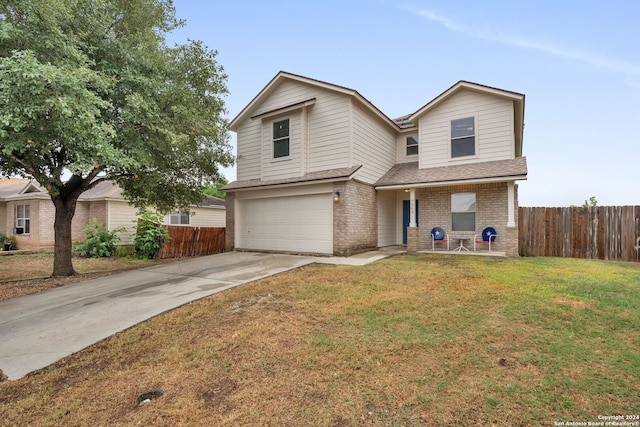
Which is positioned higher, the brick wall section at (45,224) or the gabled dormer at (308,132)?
the gabled dormer at (308,132)

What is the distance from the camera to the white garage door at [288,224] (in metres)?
11.5

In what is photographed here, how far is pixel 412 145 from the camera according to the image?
1466cm

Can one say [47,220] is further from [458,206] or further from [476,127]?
[476,127]

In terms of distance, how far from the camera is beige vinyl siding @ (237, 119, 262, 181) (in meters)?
13.7

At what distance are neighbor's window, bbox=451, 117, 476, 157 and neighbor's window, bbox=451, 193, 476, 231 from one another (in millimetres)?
1732

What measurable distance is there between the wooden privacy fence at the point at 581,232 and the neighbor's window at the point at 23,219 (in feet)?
88.9

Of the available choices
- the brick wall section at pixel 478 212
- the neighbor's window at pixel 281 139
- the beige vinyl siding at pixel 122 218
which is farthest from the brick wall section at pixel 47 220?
the brick wall section at pixel 478 212

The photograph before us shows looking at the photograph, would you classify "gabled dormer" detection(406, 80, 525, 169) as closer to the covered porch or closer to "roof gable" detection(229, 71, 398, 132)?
the covered porch

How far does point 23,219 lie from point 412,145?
24.1 metres

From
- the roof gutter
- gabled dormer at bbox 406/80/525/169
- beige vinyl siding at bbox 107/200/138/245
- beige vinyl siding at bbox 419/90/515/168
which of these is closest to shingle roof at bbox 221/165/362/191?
the roof gutter

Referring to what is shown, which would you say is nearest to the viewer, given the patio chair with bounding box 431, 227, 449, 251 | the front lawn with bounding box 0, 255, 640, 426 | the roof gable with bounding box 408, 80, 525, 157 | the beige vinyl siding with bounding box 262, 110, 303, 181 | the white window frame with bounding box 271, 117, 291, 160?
the front lawn with bounding box 0, 255, 640, 426

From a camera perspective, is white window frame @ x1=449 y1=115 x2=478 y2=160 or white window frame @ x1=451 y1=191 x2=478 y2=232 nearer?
white window frame @ x1=449 y1=115 x2=478 y2=160

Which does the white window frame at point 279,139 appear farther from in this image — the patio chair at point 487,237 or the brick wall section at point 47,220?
the brick wall section at point 47,220

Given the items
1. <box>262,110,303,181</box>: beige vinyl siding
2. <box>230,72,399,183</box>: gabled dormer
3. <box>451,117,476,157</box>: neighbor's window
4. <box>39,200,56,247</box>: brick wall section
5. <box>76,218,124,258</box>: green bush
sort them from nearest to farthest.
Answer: <box>230,72,399,183</box>: gabled dormer
<box>451,117,476,157</box>: neighbor's window
<box>262,110,303,181</box>: beige vinyl siding
<box>76,218,124,258</box>: green bush
<box>39,200,56,247</box>: brick wall section
